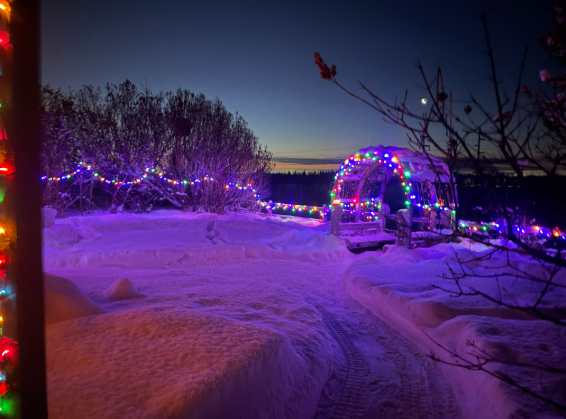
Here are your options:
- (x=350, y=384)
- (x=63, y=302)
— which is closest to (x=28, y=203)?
(x=63, y=302)

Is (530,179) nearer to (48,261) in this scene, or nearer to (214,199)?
(48,261)

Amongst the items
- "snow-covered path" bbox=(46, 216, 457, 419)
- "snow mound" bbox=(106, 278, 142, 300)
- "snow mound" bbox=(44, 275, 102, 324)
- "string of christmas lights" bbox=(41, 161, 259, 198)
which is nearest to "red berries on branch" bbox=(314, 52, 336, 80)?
"snow-covered path" bbox=(46, 216, 457, 419)

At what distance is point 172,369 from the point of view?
3.11 meters

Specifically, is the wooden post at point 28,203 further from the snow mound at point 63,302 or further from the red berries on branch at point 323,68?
the snow mound at point 63,302

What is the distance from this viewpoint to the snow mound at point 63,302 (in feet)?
13.3

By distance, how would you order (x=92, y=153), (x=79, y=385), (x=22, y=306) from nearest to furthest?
(x=22, y=306)
(x=79, y=385)
(x=92, y=153)

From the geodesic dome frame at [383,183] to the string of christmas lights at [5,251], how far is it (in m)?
8.93

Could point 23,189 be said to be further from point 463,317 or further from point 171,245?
point 171,245

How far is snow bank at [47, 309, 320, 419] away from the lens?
8.68 ft

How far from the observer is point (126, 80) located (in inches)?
804

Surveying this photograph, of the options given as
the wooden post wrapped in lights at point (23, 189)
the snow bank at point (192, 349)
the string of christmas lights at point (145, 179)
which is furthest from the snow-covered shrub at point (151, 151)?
the wooden post wrapped in lights at point (23, 189)

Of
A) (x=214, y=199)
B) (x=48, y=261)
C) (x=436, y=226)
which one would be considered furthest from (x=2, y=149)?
(x=214, y=199)

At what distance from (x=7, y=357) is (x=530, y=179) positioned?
10.3 feet

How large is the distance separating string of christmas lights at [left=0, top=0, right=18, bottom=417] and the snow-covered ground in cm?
67
